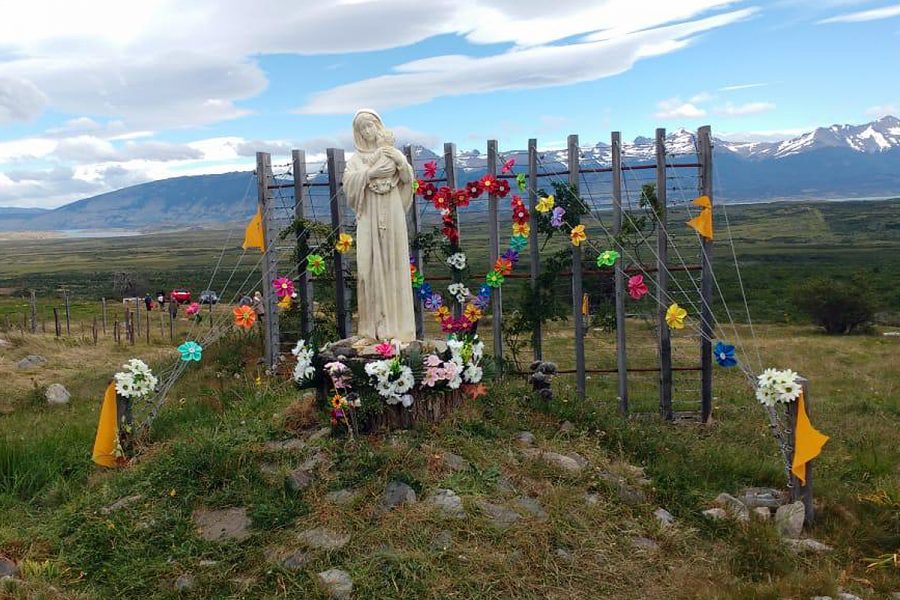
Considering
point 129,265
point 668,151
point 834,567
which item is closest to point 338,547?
point 834,567

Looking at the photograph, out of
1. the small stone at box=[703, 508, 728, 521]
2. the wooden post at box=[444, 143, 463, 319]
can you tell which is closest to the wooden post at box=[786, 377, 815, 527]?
the small stone at box=[703, 508, 728, 521]

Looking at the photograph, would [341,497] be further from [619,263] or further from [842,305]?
[842,305]

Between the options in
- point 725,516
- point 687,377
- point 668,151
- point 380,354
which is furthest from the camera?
point 687,377

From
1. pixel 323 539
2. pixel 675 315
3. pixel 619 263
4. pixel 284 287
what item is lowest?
pixel 323 539

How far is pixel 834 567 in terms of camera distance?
21.3 feet

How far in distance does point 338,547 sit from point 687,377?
10922 mm

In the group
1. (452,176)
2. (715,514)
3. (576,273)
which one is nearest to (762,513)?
(715,514)

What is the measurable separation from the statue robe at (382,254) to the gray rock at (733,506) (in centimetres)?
362

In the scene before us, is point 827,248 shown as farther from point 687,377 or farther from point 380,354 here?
point 380,354

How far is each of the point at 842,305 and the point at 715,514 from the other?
67.5 feet

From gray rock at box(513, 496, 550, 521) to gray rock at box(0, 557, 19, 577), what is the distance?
169 inches

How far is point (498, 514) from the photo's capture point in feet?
21.9

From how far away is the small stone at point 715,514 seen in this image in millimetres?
7122

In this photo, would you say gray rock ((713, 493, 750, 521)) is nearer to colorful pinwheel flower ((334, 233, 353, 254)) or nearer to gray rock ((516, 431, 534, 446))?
gray rock ((516, 431, 534, 446))
